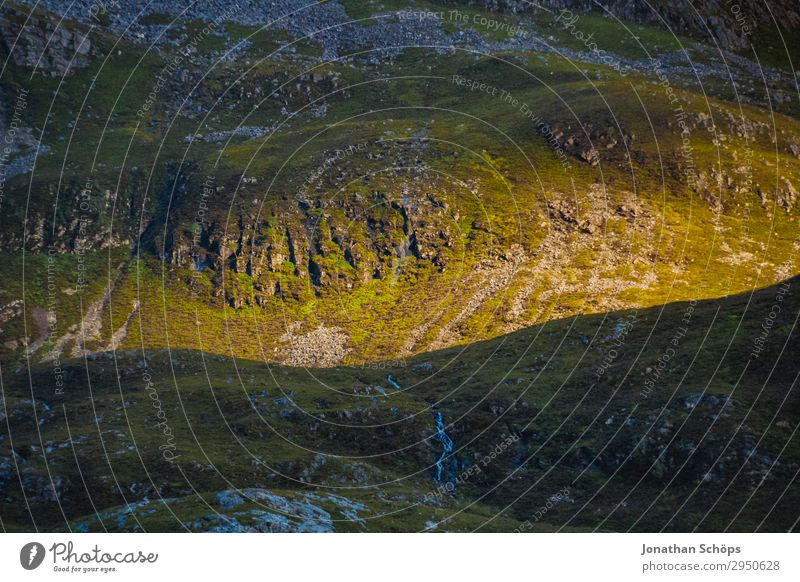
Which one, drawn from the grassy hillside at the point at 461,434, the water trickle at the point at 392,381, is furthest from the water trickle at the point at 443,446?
the water trickle at the point at 392,381

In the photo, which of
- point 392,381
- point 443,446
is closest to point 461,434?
point 443,446

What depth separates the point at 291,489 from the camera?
8856 cm

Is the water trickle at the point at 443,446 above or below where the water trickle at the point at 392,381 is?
below

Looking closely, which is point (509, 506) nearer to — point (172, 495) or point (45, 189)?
point (172, 495)

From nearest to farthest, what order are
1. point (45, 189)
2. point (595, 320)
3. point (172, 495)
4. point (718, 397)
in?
1. point (172, 495)
2. point (718, 397)
3. point (595, 320)
4. point (45, 189)

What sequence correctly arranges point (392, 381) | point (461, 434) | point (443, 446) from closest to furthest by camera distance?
point (443, 446), point (461, 434), point (392, 381)

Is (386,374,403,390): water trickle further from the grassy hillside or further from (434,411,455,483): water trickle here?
(434,411,455,483): water trickle

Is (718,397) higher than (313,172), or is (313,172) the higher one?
(313,172)

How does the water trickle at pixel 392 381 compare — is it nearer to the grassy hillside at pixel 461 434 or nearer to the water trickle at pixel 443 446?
the grassy hillside at pixel 461 434

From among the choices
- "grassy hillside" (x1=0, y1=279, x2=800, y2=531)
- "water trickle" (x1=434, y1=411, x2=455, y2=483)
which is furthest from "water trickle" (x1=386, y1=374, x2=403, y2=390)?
"water trickle" (x1=434, y1=411, x2=455, y2=483)

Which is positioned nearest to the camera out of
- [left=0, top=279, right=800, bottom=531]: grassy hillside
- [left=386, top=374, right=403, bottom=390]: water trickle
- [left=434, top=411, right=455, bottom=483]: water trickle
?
[left=0, top=279, right=800, bottom=531]: grassy hillside

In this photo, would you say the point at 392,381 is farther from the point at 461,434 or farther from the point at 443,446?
the point at 443,446

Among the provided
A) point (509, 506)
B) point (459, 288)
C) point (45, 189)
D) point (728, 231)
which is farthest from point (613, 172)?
point (45, 189)

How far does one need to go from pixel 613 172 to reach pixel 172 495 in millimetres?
120084
